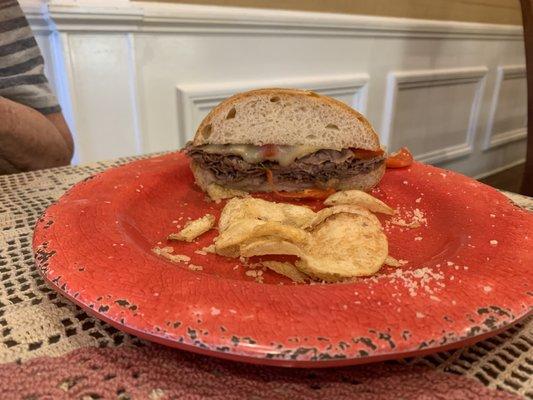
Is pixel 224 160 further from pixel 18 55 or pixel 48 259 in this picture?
pixel 18 55

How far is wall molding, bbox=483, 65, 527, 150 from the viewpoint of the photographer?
12.9ft

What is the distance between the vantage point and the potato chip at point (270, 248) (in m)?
0.63

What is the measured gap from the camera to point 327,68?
257 cm

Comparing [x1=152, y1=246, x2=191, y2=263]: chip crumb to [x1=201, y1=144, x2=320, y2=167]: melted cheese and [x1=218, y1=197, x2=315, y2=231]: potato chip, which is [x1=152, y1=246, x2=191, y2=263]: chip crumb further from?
[x1=201, y1=144, x2=320, y2=167]: melted cheese

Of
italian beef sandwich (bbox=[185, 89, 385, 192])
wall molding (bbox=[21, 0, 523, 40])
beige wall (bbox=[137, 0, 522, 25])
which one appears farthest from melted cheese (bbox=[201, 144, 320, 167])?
beige wall (bbox=[137, 0, 522, 25])

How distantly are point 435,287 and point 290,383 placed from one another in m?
0.19

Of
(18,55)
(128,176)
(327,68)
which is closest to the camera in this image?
(128,176)

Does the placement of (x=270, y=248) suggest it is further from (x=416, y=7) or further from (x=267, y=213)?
(x=416, y=7)

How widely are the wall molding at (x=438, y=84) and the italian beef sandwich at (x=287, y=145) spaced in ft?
6.72

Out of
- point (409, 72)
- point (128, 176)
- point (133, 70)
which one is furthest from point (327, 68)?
point (128, 176)

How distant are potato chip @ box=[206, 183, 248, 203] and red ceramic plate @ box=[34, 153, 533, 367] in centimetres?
26

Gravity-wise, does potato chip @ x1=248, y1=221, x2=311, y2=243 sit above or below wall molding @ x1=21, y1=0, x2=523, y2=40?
below

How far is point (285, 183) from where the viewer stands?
3.60 feet

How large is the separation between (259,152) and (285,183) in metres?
0.10
